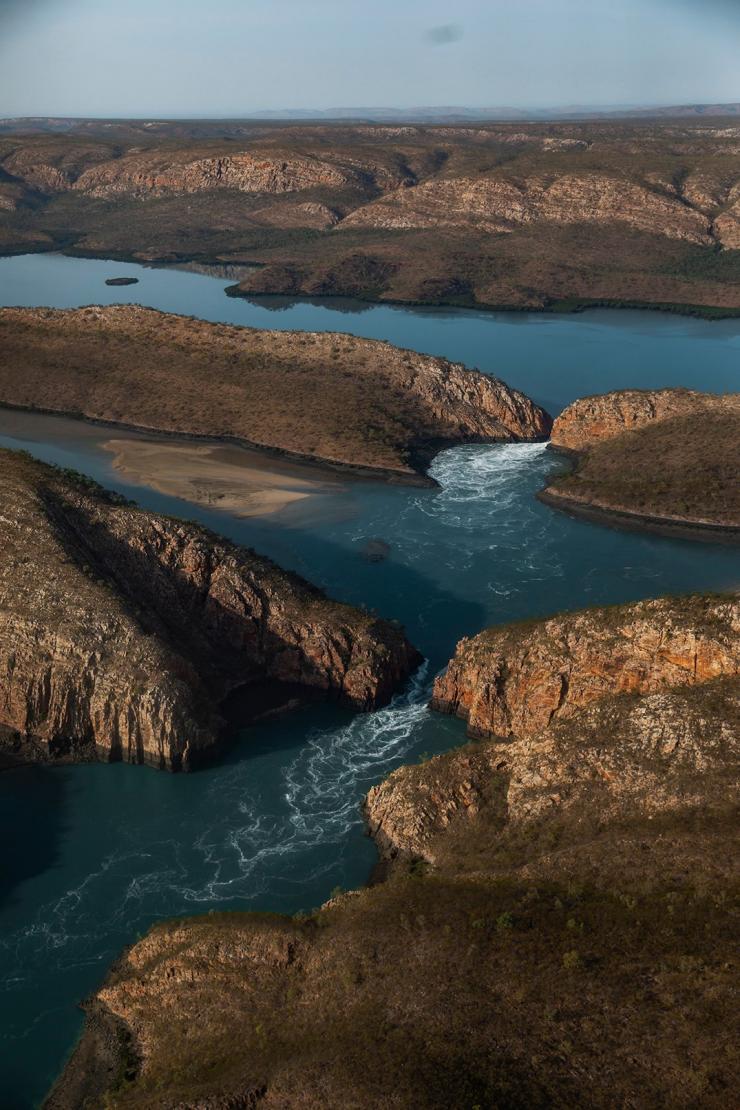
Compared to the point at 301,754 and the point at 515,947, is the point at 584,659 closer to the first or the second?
the point at 301,754

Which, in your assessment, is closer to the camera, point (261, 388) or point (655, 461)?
point (655, 461)

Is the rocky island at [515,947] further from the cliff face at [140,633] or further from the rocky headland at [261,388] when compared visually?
the rocky headland at [261,388]

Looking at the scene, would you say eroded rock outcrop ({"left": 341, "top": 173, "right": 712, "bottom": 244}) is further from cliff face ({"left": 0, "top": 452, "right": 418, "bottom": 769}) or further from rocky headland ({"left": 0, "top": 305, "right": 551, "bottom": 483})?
cliff face ({"left": 0, "top": 452, "right": 418, "bottom": 769})

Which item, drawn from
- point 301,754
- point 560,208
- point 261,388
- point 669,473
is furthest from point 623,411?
point 560,208

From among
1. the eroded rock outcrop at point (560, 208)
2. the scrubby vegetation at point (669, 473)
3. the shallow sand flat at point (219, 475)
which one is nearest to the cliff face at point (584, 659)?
the scrubby vegetation at point (669, 473)

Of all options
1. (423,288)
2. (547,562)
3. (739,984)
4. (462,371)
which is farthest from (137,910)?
(423,288)

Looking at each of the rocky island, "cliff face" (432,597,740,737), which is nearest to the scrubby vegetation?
"cliff face" (432,597,740,737)
